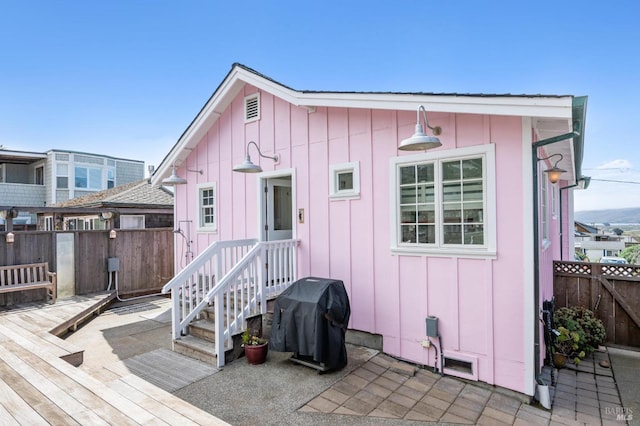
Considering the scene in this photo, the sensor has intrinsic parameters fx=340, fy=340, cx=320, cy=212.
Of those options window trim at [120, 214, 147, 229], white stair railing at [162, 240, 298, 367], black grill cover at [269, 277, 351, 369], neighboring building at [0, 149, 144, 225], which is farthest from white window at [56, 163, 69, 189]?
black grill cover at [269, 277, 351, 369]

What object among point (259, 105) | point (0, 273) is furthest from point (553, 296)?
point (0, 273)

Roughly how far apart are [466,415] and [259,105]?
5.63m

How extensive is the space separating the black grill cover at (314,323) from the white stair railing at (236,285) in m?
0.67

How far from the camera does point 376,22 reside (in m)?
8.16

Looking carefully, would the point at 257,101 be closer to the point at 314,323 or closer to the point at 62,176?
the point at 314,323

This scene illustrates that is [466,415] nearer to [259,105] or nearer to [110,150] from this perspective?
[259,105]

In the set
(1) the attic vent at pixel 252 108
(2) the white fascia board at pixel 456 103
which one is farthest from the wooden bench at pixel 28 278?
(2) the white fascia board at pixel 456 103

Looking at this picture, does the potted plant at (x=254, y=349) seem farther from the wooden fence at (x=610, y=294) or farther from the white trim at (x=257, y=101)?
the wooden fence at (x=610, y=294)

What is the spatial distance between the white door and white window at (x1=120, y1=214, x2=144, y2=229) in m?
6.73

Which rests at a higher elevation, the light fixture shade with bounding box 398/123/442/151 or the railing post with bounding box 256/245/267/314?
the light fixture shade with bounding box 398/123/442/151

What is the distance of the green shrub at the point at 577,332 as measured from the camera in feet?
16.7

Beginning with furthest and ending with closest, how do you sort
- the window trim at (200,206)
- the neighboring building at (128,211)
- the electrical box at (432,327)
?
1. the neighboring building at (128,211)
2. the window trim at (200,206)
3. the electrical box at (432,327)

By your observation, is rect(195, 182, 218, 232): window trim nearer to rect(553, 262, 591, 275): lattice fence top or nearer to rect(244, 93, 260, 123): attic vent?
rect(244, 93, 260, 123): attic vent

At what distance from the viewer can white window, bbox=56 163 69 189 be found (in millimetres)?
16219
